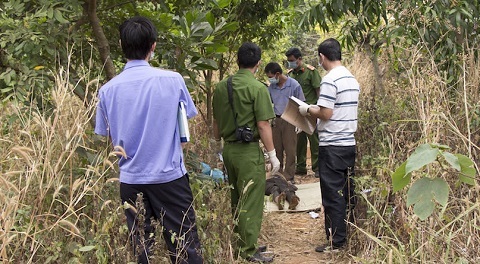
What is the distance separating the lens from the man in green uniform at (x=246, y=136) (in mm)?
4676

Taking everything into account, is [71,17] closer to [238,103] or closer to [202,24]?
[202,24]

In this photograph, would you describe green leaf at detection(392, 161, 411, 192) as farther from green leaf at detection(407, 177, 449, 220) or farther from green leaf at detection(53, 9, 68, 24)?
green leaf at detection(53, 9, 68, 24)

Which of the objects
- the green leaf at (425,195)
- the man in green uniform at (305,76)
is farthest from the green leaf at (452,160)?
the man in green uniform at (305,76)

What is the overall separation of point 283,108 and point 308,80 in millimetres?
770

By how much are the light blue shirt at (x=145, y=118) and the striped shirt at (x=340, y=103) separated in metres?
1.77

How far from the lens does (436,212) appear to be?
3.51m

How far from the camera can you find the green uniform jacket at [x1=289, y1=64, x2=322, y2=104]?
28.0 feet

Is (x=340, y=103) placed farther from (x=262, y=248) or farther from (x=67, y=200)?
(x=67, y=200)

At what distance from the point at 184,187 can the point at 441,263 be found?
1423 millimetres

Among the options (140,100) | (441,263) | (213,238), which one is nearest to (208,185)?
(213,238)

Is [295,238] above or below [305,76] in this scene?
below

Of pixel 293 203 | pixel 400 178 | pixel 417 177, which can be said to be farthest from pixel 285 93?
pixel 400 178

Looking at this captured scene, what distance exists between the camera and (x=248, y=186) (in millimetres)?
4711

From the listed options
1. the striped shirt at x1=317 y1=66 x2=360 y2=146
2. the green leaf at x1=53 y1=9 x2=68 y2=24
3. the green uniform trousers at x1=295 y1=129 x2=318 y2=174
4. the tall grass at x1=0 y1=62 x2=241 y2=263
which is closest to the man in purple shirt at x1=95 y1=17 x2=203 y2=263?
the tall grass at x1=0 y1=62 x2=241 y2=263
